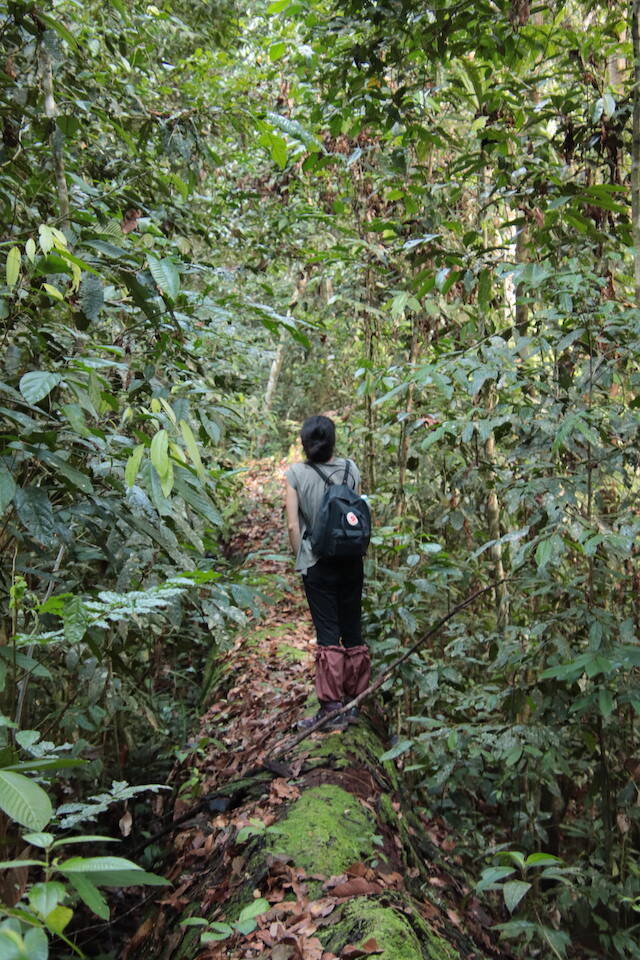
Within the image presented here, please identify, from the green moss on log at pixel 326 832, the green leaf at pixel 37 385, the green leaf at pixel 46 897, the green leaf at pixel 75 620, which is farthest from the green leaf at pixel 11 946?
the green moss on log at pixel 326 832

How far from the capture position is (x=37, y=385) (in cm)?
200

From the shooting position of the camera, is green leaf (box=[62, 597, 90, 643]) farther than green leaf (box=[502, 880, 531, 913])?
No

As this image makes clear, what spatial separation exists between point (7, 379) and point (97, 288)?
1.47 feet

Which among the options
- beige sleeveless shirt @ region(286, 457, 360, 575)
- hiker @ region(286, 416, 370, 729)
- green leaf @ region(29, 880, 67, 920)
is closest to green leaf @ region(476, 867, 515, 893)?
hiker @ region(286, 416, 370, 729)

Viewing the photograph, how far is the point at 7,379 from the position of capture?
237cm

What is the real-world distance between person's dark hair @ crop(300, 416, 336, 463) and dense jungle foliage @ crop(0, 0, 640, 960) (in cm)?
61

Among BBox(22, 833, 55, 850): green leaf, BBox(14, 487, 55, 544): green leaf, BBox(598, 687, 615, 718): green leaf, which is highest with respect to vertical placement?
BBox(14, 487, 55, 544): green leaf

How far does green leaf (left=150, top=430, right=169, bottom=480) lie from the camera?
1.82 metres

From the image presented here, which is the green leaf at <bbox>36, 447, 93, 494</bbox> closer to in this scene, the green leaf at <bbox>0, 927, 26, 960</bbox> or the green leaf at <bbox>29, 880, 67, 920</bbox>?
the green leaf at <bbox>29, 880, 67, 920</bbox>

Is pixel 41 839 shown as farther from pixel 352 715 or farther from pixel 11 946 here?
pixel 352 715

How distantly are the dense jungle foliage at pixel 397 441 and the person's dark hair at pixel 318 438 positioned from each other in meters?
0.61

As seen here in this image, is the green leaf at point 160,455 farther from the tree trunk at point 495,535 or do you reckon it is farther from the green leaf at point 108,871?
the tree trunk at point 495,535

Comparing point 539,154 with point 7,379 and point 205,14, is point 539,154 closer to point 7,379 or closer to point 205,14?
point 7,379

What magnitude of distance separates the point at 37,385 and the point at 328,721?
3.09 m
